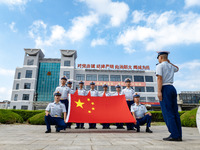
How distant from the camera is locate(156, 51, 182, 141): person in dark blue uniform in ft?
11.2

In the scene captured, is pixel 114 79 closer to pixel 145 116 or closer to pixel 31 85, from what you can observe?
pixel 31 85

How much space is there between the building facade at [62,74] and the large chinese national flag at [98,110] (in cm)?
3267

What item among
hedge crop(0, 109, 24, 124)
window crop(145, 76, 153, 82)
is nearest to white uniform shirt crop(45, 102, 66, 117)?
hedge crop(0, 109, 24, 124)

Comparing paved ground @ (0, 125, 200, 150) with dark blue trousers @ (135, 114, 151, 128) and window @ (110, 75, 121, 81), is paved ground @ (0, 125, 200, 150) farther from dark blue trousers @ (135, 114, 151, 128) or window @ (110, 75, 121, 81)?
window @ (110, 75, 121, 81)

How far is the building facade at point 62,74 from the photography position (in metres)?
38.6

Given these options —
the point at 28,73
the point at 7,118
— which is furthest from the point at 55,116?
the point at 28,73

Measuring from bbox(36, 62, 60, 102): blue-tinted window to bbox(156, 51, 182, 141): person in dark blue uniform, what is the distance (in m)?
40.8

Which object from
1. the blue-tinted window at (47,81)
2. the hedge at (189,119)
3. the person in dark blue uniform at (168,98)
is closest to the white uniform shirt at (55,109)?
the person in dark blue uniform at (168,98)

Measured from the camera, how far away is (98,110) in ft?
19.1

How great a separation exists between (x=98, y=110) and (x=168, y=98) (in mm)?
2888

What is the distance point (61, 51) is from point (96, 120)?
37.8 m

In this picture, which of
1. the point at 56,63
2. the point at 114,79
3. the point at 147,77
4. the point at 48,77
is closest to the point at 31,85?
the point at 48,77

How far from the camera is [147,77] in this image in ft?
138

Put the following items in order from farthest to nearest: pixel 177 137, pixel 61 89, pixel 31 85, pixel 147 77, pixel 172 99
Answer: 1. pixel 147 77
2. pixel 31 85
3. pixel 61 89
4. pixel 172 99
5. pixel 177 137
